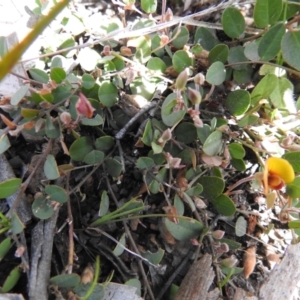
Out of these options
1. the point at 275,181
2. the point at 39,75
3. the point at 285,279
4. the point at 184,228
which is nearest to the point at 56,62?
the point at 39,75

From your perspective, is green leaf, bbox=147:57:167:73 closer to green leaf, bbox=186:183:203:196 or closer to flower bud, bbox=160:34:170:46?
flower bud, bbox=160:34:170:46

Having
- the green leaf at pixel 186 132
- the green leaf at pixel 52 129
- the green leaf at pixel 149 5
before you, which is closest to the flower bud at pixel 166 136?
the green leaf at pixel 186 132

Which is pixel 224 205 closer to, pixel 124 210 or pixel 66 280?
pixel 124 210

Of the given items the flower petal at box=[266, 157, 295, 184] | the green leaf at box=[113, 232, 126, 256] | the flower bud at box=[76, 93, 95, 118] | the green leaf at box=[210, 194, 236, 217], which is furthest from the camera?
the green leaf at box=[210, 194, 236, 217]

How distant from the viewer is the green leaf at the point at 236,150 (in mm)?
1479

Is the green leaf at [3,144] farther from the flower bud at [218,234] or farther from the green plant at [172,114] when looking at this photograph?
the flower bud at [218,234]

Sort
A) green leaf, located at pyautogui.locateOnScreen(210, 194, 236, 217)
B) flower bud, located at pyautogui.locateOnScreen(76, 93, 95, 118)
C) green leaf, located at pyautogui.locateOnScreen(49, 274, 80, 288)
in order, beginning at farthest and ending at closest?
1. green leaf, located at pyautogui.locateOnScreen(210, 194, 236, 217)
2. green leaf, located at pyautogui.locateOnScreen(49, 274, 80, 288)
3. flower bud, located at pyautogui.locateOnScreen(76, 93, 95, 118)

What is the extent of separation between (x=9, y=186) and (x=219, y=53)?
0.88 metres

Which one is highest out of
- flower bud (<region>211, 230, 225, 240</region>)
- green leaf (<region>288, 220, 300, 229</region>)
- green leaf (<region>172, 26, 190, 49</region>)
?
green leaf (<region>172, 26, 190, 49</region>)

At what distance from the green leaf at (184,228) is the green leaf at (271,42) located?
2.09ft

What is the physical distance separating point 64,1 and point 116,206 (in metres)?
1.03

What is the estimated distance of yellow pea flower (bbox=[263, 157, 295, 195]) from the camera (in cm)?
105

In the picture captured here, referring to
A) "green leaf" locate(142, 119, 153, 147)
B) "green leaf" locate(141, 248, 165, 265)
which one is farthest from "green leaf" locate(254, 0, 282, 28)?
"green leaf" locate(141, 248, 165, 265)

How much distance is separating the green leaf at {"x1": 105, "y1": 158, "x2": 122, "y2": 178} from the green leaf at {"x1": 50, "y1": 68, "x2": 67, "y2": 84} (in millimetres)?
316
